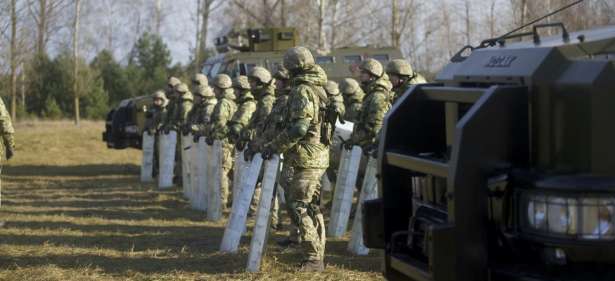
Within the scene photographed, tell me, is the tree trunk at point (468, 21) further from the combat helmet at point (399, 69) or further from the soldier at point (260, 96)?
the combat helmet at point (399, 69)

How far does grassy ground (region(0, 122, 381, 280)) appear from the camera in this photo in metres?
7.49

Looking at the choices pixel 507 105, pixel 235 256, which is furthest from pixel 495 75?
pixel 235 256

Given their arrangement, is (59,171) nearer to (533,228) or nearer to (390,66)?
(390,66)

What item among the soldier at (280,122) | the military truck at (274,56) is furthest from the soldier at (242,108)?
the military truck at (274,56)

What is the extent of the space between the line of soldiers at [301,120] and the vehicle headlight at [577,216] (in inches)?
143

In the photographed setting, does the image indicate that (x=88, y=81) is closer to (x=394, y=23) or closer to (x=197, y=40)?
(x=197, y=40)

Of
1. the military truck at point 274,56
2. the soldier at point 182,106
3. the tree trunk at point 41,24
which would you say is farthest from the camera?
the tree trunk at point 41,24

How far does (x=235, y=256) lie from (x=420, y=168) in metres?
4.08

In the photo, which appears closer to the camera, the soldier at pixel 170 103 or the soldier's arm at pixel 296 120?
the soldier's arm at pixel 296 120

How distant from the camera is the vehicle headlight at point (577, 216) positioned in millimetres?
3461

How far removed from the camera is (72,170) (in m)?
19.1

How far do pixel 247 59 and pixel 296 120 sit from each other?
9.11 m

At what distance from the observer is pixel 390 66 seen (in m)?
8.64

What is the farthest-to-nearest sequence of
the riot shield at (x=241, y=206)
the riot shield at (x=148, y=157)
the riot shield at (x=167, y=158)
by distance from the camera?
1. the riot shield at (x=148, y=157)
2. the riot shield at (x=167, y=158)
3. the riot shield at (x=241, y=206)
